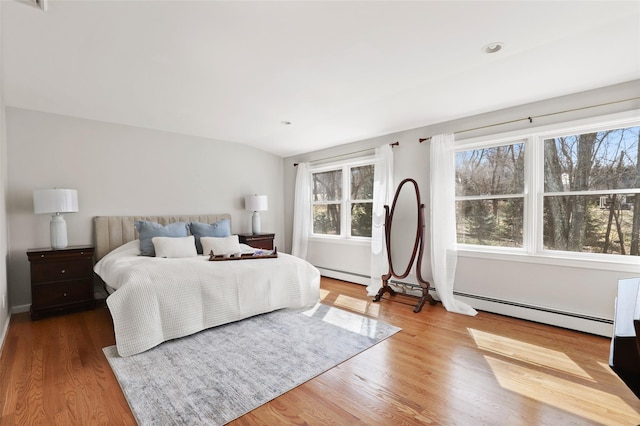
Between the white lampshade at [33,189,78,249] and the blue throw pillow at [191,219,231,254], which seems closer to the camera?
the white lampshade at [33,189,78,249]

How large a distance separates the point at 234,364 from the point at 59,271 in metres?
2.53

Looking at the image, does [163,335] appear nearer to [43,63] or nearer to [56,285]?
[56,285]

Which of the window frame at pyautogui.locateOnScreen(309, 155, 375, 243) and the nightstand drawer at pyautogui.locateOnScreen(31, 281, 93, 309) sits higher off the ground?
the window frame at pyautogui.locateOnScreen(309, 155, 375, 243)

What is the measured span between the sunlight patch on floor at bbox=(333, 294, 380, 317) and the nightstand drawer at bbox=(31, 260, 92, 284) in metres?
2.96

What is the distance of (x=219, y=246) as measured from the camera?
390 cm

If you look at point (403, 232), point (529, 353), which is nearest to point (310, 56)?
point (403, 232)

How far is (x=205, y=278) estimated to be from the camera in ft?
9.42

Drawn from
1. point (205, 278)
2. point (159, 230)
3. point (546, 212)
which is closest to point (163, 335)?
point (205, 278)

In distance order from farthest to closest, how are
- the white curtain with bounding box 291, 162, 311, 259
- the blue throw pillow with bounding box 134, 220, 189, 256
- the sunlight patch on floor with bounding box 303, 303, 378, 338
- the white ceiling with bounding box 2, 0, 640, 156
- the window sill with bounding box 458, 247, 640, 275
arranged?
the white curtain with bounding box 291, 162, 311, 259 → the blue throw pillow with bounding box 134, 220, 189, 256 → the sunlight patch on floor with bounding box 303, 303, 378, 338 → the window sill with bounding box 458, 247, 640, 275 → the white ceiling with bounding box 2, 0, 640, 156

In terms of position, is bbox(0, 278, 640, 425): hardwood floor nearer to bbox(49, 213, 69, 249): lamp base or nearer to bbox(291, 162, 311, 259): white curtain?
bbox(49, 213, 69, 249): lamp base

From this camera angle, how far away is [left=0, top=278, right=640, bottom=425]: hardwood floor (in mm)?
1706

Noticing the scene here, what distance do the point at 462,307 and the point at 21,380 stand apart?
391 cm

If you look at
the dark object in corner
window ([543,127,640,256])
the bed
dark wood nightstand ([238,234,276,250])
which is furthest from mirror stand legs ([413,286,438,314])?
dark wood nightstand ([238,234,276,250])

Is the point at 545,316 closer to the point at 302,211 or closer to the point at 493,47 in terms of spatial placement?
the point at 493,47
